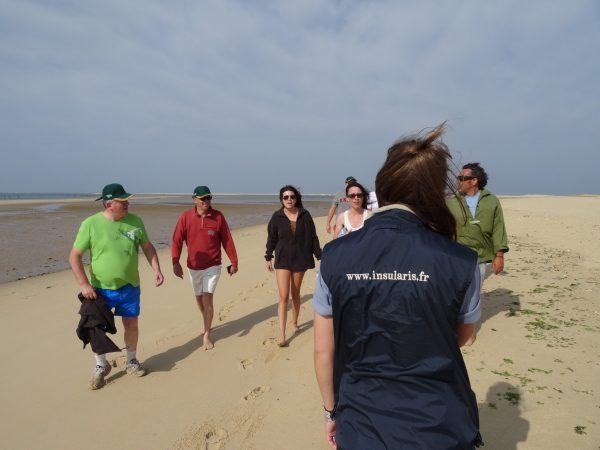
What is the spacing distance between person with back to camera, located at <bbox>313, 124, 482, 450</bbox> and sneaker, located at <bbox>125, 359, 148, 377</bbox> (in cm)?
334

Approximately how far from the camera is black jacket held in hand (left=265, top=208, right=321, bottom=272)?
4855 mm

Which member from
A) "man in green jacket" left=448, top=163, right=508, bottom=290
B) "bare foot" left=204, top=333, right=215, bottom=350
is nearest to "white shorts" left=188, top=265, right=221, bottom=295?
"bare foot" left=204, top=333, right=215, bottom=350

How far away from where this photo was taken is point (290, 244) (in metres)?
4.85

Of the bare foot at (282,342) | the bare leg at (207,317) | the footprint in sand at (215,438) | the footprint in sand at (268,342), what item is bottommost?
the footprint in sand at (215,438)

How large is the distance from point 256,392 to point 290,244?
185cm

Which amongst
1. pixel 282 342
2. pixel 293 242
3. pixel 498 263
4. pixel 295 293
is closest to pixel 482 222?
pixel 498 263

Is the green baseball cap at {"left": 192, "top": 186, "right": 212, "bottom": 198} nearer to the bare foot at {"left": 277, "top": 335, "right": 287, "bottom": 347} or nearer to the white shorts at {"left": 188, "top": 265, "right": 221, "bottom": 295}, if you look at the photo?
the white shorts at {"left": 188, "top": 265, "right": 221, "bottom": 295}

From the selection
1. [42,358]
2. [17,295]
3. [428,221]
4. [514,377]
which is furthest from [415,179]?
[17,295]

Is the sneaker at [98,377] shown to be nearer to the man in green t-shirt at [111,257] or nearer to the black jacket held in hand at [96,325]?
the man in green t-shirt at [111,257]

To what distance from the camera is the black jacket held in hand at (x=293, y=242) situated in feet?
15.9

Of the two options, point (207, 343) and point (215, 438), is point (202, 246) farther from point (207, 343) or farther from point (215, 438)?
point (215, 438)

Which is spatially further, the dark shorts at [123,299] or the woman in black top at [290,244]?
the woman in black top at [290,244]

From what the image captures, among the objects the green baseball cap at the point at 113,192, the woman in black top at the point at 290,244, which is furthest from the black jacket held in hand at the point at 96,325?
the woman in black top at the point at 290,244

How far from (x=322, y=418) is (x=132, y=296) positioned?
7.56 ft
